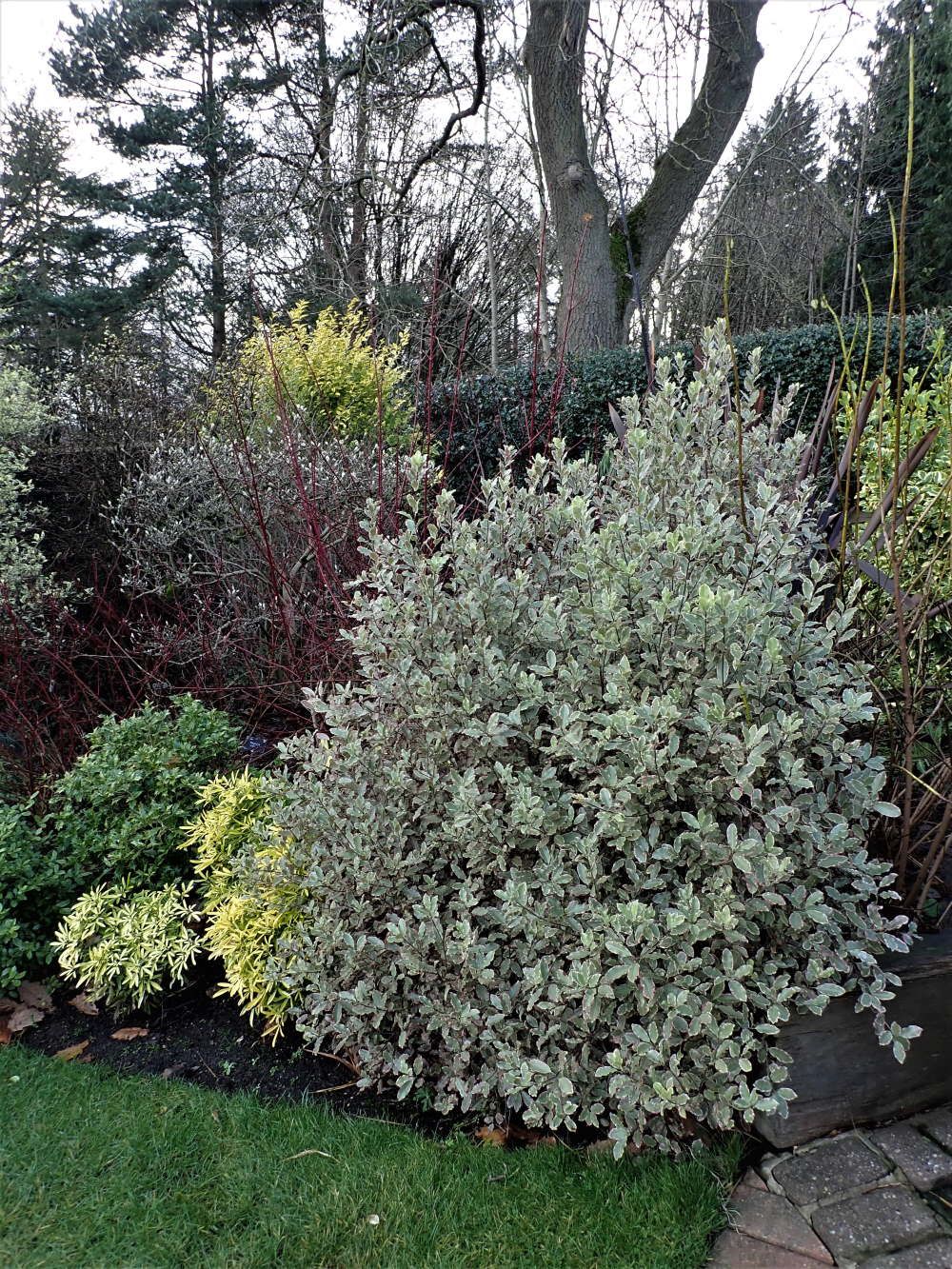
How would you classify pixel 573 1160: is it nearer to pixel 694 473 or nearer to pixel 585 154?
pixel 694 473

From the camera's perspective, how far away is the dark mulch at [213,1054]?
2.24 meters

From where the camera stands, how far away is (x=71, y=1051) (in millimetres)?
2549

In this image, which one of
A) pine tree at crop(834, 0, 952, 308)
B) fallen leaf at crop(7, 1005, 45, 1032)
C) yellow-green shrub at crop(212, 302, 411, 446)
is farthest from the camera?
pine tree at crop(834, 0, 952, 308)

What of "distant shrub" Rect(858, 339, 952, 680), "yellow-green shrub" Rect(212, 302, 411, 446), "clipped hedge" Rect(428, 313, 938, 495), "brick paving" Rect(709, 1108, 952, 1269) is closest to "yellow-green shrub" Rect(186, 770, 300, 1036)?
"brick paving" Rect(709, 1108, 952, 1269)

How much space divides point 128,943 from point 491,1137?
1.26 m

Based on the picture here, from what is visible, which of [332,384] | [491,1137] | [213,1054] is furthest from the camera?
[332,384]

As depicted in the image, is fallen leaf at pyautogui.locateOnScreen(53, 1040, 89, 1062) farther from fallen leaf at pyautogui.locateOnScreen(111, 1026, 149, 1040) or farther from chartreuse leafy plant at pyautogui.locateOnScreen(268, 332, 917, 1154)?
chartreuse leafy plant at pyautogui.locateOnScreen(268, 332, 917, 1154)

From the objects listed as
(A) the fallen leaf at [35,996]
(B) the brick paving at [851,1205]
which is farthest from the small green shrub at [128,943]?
(B) the brick paving at [851,1205]

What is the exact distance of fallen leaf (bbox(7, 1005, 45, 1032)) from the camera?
8.88 feet

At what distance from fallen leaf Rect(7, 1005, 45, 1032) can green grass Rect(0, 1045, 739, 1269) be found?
571mm

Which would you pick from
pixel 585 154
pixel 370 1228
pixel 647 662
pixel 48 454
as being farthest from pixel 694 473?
pixel 585 154

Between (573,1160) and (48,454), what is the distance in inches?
235

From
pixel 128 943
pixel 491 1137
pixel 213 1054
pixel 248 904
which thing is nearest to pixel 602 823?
pixel 491 1137

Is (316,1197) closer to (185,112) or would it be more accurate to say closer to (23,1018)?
(23,1018)
